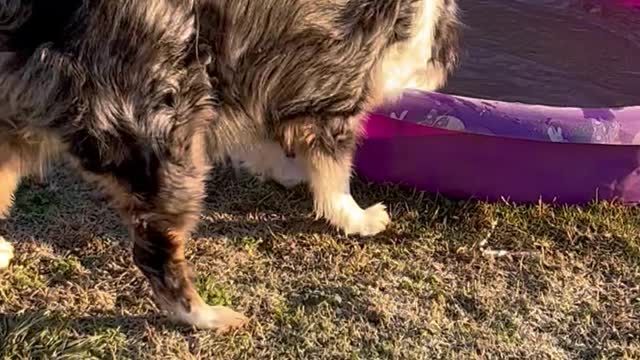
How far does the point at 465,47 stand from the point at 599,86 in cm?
63

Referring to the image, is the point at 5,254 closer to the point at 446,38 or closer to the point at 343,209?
the point at 343,209

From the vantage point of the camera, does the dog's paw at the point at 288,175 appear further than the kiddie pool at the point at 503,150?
Yes

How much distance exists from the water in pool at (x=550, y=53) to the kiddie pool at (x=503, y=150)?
480mm

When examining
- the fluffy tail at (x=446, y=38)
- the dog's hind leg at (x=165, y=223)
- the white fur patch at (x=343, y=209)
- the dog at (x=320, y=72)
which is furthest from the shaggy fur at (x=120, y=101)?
the fluffy tail at (x=446, y=38)

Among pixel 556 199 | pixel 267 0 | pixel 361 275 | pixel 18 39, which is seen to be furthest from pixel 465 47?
pixel 18 39

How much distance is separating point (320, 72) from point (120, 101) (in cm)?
76

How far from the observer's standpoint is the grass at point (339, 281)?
332cm

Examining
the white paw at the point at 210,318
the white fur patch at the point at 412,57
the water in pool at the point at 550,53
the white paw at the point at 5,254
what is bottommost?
the white paw at the point at 5,254

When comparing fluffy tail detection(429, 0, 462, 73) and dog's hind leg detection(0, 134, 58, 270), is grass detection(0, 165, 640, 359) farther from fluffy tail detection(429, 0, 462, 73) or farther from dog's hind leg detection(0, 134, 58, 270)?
fluffy tail detection(429, 0, 462, 73)

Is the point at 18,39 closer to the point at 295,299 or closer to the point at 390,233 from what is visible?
the point at 295,299

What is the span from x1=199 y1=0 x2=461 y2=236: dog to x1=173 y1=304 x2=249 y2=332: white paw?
1.74 ft

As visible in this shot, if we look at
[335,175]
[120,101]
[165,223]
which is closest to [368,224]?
[335,175]

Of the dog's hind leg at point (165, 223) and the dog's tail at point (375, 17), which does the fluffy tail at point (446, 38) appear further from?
the dog's hind leg at point (165, 223)

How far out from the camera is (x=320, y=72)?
3346 mm
